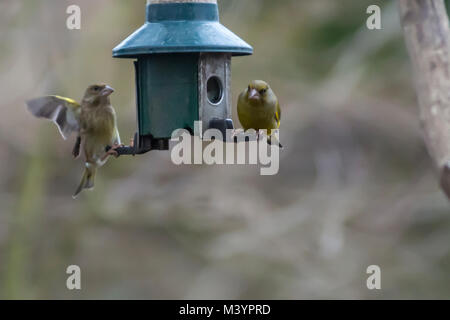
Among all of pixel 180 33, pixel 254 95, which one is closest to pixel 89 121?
pixel 180 33

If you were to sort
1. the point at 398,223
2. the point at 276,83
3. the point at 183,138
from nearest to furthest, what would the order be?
the point at 183,138, the point at 276,83, the point at 398,223

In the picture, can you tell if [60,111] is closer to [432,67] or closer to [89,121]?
[89,121]

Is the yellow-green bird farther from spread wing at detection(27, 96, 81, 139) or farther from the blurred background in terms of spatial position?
the blurred background

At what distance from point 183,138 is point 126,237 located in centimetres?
653

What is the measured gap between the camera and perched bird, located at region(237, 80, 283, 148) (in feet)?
19.0

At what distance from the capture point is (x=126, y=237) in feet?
38.7

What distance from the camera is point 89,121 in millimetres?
5520

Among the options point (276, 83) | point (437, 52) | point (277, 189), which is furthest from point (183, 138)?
point (277, 189)

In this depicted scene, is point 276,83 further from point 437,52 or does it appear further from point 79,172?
point 437,52

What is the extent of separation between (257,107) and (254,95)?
0.30ft

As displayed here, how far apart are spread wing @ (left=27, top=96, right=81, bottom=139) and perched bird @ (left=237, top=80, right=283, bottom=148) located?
1.01m

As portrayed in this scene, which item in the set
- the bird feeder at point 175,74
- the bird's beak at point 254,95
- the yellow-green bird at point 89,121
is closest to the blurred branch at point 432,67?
the bird's beak at point 254,95

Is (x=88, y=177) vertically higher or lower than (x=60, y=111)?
lower

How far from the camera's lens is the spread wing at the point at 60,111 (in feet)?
17.6
